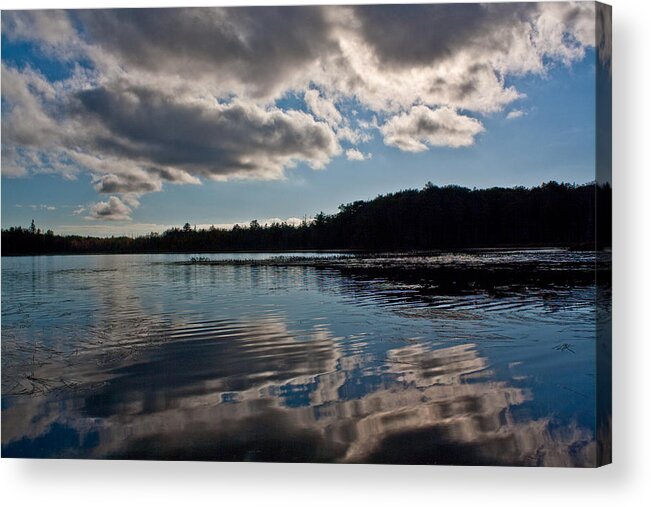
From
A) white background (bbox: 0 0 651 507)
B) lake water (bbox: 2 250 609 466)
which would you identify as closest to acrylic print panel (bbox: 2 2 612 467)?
lake water (bbox: 2 250 609 466)

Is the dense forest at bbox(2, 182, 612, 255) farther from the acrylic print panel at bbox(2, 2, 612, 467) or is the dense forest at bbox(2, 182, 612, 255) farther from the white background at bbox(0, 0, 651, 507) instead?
the white background at bbox(0, 0, 651, 507)

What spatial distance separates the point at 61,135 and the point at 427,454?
5.02 m

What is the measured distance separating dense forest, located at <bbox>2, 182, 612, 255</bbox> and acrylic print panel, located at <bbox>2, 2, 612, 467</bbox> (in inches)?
1.1

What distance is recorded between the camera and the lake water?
4.83 metres

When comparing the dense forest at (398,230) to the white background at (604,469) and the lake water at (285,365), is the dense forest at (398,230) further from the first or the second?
the white background at (604,469)

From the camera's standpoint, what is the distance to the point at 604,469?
489 centimetres

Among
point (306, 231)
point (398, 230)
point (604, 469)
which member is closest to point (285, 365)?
point (306, 231)

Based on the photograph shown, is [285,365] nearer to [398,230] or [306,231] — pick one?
[306,231]

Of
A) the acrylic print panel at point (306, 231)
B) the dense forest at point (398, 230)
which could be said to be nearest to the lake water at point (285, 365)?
the acrylic print panel at point (306, 231)

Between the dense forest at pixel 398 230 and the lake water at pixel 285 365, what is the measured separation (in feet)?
0.60

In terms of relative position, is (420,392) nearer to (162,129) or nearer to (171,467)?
(171,467)

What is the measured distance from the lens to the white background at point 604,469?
4.82 metres

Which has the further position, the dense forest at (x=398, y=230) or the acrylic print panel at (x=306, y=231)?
the dense forest at (x=398, y=230)

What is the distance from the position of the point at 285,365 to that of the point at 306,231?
1620 millimetres
